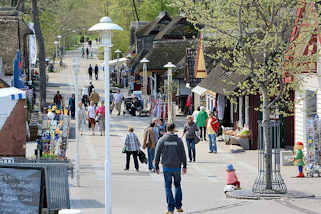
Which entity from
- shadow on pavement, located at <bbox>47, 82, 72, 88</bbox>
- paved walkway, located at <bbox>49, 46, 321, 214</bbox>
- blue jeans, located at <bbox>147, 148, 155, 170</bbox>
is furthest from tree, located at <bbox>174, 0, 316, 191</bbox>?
shadow on pavement, located at <bbox>47, 82, 72, 88</bbox>

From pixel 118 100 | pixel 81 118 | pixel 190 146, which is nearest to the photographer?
pixel 190 146

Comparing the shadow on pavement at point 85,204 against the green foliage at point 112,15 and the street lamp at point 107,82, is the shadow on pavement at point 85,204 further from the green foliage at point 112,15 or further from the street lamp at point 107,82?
the green foliage at point 112,15

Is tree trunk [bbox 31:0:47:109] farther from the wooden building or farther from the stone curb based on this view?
the stone curb

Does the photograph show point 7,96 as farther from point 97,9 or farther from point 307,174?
point 97,9

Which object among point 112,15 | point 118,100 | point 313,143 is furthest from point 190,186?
point 112,15

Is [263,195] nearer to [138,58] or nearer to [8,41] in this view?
[8,41]

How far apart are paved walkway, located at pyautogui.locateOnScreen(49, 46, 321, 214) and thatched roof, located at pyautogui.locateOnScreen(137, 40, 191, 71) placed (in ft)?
83.0

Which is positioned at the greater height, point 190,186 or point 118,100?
point 118,100

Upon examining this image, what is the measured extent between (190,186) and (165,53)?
38296 millimetres

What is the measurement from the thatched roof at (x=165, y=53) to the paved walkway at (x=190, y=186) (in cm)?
2529

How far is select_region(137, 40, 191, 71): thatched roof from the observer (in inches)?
2275

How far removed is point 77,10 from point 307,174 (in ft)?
338

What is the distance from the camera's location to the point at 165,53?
193 ft

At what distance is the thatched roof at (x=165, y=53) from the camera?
190ft
